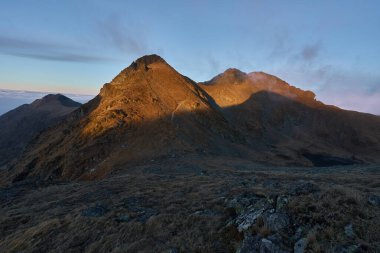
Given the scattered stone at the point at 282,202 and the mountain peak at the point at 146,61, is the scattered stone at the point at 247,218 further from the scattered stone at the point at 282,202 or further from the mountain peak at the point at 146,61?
the mountain peak at the point at 146,61

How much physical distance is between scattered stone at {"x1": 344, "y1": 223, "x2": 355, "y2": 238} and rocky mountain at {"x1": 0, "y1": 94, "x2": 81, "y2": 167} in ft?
440

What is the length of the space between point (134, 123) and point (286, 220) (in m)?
54.3

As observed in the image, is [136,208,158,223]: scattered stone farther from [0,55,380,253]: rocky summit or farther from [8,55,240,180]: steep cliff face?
[8,55,240,180]: steep cliff face

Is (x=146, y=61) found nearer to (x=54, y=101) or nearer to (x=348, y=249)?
(x=348, y=249)

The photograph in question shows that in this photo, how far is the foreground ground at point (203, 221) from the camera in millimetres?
10875

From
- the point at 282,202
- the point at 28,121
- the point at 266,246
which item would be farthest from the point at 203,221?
the point at 28,121

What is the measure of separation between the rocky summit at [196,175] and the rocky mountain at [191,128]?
360 mm

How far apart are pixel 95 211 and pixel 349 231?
1305cm

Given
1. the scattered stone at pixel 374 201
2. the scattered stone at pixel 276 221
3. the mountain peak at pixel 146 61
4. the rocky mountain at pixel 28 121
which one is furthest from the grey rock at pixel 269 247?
the rocky mountain at pixel 28 121

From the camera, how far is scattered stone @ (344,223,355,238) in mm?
10409

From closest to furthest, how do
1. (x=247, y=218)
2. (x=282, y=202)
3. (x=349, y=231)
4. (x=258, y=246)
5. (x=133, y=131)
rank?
(x=349, y=231) < (x=258, y=246) < (x=282, y=202) < (x=247, y=218) < (x=133, y=131)

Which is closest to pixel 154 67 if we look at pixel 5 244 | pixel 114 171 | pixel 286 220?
pixel 114 171

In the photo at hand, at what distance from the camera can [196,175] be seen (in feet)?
106

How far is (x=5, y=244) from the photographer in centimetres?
1738
